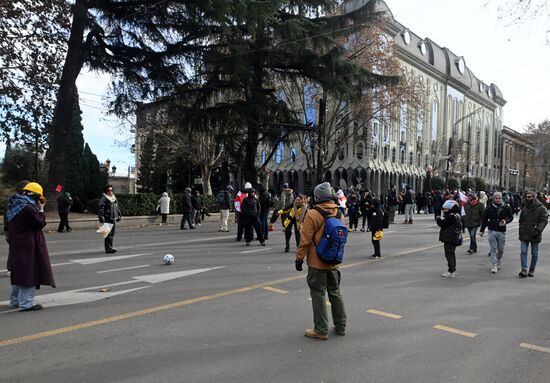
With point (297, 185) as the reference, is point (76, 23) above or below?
above

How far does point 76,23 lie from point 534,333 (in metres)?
19.7

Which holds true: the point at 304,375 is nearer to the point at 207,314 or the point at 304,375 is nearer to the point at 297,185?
the point at 207,314

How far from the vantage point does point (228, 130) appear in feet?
72.8

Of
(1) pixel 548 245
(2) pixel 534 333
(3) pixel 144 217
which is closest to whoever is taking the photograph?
(2) pixel 534 333

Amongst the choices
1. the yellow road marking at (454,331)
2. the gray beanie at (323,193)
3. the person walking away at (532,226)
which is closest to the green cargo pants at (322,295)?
the gray beanie at (323,193)

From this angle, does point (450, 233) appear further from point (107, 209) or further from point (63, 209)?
point (63, 209)

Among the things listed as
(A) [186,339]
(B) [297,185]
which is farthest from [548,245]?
(B) [297,185]

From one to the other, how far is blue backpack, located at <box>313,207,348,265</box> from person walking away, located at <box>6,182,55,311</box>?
143 inches

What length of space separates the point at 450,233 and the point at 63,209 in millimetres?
13933

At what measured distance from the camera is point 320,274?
16.1ft

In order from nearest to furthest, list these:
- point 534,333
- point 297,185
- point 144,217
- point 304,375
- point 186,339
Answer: point 304,375 < point 186,339 < point 534,333 < point 144,217 < point 297,185

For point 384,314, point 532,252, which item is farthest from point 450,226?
point 384,314

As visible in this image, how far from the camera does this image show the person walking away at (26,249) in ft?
18.6

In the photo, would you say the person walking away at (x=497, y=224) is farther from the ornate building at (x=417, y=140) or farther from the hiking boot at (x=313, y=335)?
the ornate building at (x=417, y=140)
